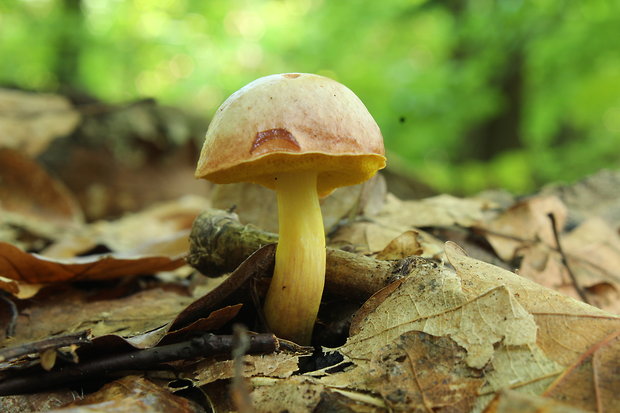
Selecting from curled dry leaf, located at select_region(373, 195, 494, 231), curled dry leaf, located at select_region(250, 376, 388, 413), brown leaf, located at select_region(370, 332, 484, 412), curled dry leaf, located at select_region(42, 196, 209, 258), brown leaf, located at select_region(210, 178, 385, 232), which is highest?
brown leaf, located at select_region(210, 178, 385, 232)

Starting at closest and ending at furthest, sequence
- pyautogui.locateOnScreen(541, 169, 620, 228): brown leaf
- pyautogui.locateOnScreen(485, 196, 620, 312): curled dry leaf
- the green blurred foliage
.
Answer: pyautogui.locateOnScreen(485, 196, 620, 312): curled dry leaf → pyautogui.locateOnScreen(541, 169, 620, 228): brown leaf → the green blurred foliage

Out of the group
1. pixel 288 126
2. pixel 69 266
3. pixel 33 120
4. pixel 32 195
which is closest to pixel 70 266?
pixel 69 266

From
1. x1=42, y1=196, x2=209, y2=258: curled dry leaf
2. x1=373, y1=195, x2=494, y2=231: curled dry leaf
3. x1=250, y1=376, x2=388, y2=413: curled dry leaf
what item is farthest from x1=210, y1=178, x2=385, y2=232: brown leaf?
x1=250, y1=376, x2=388, y2=413: curled dry leaf

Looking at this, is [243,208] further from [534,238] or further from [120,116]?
[120,116]

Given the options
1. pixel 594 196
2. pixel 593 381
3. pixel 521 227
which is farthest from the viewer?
pixel 594 196

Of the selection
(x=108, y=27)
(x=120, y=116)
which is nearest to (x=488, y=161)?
(x=120, y=116)

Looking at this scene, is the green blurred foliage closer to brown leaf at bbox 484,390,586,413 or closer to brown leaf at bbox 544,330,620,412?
brown leaf at bbox 544,330,620,412

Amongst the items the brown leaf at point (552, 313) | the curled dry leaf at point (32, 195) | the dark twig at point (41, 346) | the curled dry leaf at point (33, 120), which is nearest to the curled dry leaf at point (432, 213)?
the brown leaf at point (552, 313)

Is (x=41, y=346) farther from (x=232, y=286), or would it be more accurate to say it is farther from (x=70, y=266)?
(x=70, y=266)
